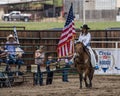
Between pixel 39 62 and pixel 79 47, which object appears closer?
pixel 79 47

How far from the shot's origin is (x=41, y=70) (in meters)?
17.5

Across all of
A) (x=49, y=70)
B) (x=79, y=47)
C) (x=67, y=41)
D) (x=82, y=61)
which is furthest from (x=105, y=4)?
(x=79, y=47)

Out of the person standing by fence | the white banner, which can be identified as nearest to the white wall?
the white banner

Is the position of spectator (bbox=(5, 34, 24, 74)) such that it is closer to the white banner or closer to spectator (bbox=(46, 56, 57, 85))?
spectator (bbox=(46, 56, 57, 85))

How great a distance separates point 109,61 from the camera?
2142 centimetres

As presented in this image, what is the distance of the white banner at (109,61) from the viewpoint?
2124 centimetres

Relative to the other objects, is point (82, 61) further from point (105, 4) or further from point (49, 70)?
point (105, 4)

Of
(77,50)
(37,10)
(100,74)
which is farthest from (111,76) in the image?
(37,10)

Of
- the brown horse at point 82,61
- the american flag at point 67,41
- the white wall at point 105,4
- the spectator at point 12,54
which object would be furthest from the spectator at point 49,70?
the white wall at point 105,4

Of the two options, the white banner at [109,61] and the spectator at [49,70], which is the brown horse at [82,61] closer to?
the spectator at [49,70]

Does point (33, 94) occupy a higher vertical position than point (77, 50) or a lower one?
lower

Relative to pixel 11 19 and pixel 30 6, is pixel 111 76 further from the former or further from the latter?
pixel 30 6

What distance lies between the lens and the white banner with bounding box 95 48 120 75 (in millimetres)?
21242

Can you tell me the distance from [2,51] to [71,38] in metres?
2.32
